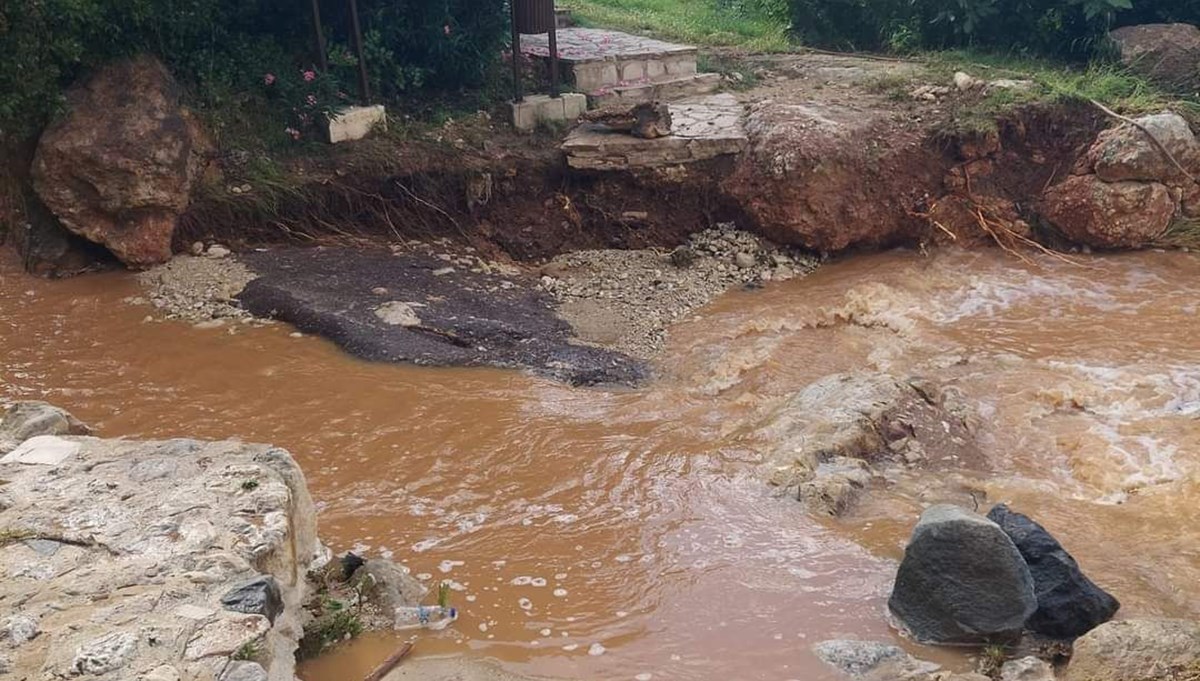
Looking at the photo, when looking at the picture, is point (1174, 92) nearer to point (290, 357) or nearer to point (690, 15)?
point (690, 15)

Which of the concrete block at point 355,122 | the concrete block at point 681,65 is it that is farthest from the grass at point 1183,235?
the concrete block at point 355,122

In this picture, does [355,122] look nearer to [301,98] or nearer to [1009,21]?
[301,98]

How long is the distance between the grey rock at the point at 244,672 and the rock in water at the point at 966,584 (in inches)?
115

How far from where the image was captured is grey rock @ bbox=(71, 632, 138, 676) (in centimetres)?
303

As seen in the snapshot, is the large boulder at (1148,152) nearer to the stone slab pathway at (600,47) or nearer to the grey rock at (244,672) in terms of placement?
the stone slab pathway at (600,47)

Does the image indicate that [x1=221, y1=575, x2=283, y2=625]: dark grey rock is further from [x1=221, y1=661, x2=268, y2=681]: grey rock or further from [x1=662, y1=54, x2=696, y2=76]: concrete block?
[x1=662, y1=54, x2=696, y2=76]: concrete block

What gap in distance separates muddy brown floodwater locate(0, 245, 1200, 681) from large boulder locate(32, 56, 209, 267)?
20.8 inches

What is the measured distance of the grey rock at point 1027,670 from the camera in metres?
4.20

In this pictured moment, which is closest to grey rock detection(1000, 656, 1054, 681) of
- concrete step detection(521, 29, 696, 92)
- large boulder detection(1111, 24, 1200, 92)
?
concrete step detection(521, 29, 696, 92)

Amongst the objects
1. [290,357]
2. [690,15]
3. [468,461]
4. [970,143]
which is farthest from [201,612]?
[690,15]

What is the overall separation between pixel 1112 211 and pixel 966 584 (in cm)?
653

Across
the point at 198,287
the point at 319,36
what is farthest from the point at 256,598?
the point at 319,36

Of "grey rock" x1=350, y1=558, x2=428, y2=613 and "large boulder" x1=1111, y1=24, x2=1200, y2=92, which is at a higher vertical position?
"large boulder" x1=1111, y1=24, x2=1200, y2=92

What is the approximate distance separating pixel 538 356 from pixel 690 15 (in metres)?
9.88
